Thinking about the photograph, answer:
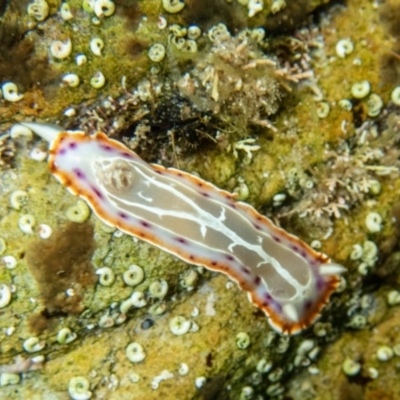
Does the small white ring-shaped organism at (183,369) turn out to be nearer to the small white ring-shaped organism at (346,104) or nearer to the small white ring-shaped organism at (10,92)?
the small white ring-shaped organism at (10,92)

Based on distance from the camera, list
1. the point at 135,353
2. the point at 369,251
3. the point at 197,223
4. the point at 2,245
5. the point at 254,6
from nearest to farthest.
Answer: the point at 2,245, the point at 197,223, the point at 254,6, the point at 135,353, the point at 369,251

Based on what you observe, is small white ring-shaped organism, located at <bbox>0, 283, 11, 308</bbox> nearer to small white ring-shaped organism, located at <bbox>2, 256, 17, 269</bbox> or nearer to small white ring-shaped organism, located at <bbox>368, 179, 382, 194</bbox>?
small white ring-shaped organism, located at <bbox>2, 256, 17, 269</bbox>

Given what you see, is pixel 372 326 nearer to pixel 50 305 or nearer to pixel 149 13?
pixel 50 305

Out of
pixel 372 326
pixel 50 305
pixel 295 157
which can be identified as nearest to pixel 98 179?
pixel 50 305

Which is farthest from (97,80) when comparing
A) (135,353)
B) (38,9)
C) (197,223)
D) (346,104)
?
(135,353)

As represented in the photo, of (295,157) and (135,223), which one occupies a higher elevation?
(295,157)

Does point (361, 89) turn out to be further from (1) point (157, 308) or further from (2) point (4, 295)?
(2) point (4, 295)

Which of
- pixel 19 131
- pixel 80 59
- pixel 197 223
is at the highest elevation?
pixel 80 59
